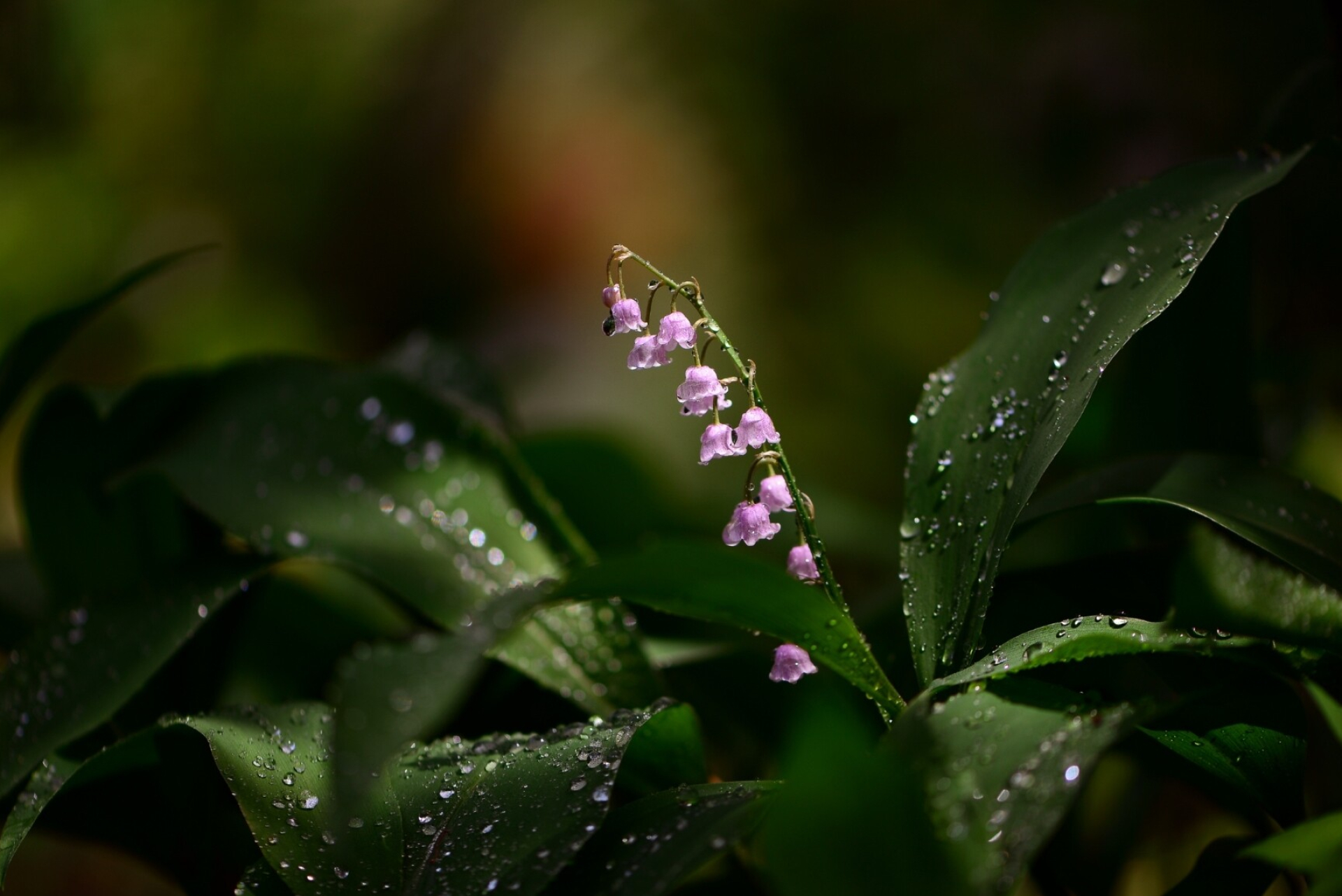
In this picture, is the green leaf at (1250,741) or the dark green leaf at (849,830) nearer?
the dark green leaf at (849,830)

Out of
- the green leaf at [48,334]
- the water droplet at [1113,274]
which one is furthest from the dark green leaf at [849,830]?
the green leaf at [48,334]

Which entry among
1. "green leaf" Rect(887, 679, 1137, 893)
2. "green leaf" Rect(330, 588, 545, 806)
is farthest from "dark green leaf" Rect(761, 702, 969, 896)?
"green leaf" Rect(330, 588, 545, 806)

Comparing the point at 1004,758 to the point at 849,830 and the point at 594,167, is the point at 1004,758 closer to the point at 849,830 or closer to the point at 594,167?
the point at 849,830

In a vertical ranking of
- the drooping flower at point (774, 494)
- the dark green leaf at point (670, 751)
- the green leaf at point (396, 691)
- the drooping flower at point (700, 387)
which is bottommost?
the dark green leaf at point (670, 751)

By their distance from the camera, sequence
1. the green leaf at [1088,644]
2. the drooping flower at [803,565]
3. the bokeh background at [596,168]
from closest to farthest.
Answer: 1. the green leaf at [1088,644]
2. the drooping flower at [803,565]
3. the bokeh background at [596,168]

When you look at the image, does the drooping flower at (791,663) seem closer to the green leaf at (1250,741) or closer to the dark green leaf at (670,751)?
the dark green leaf at (670,751)

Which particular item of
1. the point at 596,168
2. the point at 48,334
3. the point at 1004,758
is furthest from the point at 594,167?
the point at 1004,758

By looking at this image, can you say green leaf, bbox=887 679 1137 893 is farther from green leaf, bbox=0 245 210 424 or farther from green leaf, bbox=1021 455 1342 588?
green leaf, bbox=0 245 210 424

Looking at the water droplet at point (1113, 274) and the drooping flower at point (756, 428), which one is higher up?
the drooping flower at point (756, 428)

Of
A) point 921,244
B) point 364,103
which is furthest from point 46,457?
point 364,103
